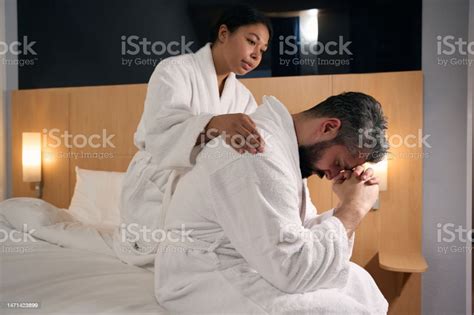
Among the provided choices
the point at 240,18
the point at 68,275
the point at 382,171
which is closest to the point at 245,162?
the point at 68,275

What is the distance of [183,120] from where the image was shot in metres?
1.41

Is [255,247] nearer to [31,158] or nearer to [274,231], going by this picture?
[274,231]

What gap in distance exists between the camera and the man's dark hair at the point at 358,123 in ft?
3.81

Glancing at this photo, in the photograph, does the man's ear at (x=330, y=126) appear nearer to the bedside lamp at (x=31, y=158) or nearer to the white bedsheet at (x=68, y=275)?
the white bedsheet at (x=68, y=275)

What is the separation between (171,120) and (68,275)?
0.56m

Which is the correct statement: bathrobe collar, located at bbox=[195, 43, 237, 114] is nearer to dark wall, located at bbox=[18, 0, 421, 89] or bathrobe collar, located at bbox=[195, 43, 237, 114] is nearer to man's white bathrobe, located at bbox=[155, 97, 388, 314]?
man's white bathrobe, located at bbox=[155, 97, 388, 314]

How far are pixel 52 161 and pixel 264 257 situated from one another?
8.63ft

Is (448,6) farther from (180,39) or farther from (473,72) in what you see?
(180,39)

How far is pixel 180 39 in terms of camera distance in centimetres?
298

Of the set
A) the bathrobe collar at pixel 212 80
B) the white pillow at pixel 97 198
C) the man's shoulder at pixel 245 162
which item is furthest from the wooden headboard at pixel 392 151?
the man's shoulder at pixel 245 162

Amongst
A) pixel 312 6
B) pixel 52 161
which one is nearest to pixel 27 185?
pixel 52 161

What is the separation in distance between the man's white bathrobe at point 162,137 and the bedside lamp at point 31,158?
181cm

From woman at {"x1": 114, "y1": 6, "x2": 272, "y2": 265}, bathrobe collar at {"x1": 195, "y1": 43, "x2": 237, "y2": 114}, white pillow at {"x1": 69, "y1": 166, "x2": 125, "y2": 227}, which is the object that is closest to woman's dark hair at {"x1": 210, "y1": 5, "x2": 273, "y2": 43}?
woman at {"x1": 114, "y1": 6, "x2": 272, "y2": 265}

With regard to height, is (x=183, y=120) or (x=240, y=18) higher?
(x=240, y=18)
